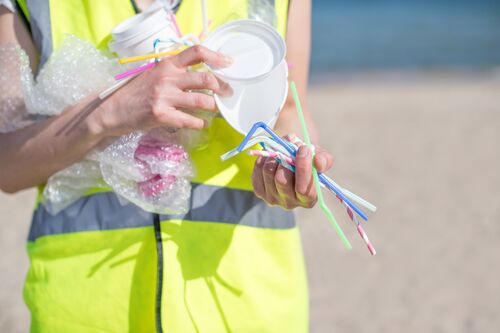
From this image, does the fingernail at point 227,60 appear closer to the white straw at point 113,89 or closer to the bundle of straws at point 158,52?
the bundle of straws at point 158,52

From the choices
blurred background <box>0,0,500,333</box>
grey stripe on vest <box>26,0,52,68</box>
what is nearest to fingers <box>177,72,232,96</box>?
grey stripe on vest <box>26,0,52,68</box>

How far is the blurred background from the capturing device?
3537 millimetres

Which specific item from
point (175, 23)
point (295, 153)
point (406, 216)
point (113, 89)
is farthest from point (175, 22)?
point (406, 216)

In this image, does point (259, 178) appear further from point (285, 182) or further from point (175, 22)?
point (175, 22)

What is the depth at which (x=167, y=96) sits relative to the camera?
1168 mm

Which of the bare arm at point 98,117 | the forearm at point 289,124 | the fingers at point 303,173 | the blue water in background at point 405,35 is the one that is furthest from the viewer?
the blue water in background at point 405,35

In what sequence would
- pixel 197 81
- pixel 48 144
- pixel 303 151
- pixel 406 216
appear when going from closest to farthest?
pixel 303 151, pixel 197 81, pixel 48 144, pixel 406 216

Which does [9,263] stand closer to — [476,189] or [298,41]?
[298,41]

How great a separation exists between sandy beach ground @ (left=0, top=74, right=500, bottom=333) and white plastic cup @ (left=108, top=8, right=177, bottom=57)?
2508 mm

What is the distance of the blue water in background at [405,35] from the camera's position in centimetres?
1199

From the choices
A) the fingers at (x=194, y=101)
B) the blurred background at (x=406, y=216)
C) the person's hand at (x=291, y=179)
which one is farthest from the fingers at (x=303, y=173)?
the blurred background at (x=406, y=216)

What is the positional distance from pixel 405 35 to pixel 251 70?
1486 centimetres

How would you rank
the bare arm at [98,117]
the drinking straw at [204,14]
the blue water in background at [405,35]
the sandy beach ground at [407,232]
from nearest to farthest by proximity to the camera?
the bare arm at [98,117] < the drinking straw at [204,14] < the sandy beach ground at [407,232] < the blue water in background at [405,35]

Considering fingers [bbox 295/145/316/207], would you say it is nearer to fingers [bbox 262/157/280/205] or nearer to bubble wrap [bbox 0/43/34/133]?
fingers [bbox 262/157/280/205]
